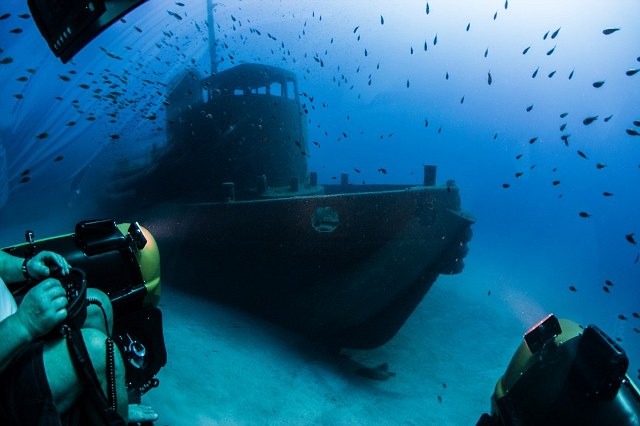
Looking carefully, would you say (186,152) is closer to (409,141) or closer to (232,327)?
(232,327)

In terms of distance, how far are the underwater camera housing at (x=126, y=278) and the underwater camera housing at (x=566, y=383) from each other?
2865 millimetres

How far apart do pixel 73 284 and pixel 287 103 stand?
31.5 ft

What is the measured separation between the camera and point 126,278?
2881mm

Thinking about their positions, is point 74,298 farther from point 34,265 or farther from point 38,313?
point 34,265

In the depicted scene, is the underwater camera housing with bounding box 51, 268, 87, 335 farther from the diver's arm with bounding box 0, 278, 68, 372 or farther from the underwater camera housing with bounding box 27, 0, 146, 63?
the underwater camera housing with bounding box 27, 0, 146, 63

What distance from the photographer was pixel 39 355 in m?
1.49

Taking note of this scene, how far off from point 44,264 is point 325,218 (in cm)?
547

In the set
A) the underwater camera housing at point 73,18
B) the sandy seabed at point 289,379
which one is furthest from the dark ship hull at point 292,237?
the underwater camera housing at point 73,18

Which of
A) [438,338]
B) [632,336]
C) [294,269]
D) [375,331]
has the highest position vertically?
[294,269]

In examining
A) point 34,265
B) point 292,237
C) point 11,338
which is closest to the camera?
point 11,338

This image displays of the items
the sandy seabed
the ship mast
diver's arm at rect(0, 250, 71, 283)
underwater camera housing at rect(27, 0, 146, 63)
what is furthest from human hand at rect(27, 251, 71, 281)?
the ship mast

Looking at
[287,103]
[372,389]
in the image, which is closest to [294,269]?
[372,389]

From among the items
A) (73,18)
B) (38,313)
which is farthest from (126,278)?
(73,18)

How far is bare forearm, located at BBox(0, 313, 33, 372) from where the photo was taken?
4.49ft
